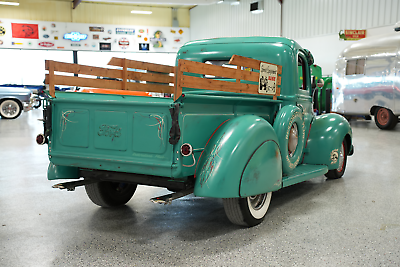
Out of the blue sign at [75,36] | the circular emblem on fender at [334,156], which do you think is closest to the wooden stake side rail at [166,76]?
the circular emblem on fender at [334,156]

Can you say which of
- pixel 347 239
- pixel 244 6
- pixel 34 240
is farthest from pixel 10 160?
pixel 244 6

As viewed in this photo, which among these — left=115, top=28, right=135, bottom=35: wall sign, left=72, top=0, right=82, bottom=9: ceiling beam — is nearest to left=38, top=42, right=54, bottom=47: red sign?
left=72, top=0, right=82, bottom=9: ceiling beam

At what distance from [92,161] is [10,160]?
402 cm

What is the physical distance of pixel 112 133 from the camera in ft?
9.63

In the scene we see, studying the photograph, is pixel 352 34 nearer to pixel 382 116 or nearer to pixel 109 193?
pixel 382 116

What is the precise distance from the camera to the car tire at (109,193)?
361cm

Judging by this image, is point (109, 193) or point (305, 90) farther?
point (305, 90)

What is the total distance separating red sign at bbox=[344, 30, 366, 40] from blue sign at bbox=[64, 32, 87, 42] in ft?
51.4

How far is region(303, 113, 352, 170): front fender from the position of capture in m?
4.59

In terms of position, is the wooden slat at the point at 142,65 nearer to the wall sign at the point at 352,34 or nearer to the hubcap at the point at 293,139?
the hubcap at the point at 293,139

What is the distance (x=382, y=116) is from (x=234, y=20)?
1241cm

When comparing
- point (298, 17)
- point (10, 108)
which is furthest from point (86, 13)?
point (298, 17)

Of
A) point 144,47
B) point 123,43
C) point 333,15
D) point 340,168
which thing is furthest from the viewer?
point 144,47

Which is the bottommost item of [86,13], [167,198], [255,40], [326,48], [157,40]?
[167,198]
